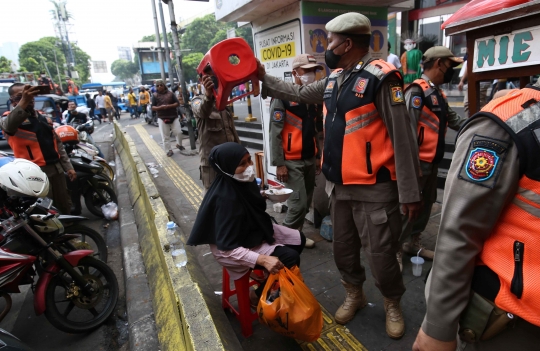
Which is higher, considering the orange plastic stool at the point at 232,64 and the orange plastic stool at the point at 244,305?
the orange plastic stool at the point at 232,64

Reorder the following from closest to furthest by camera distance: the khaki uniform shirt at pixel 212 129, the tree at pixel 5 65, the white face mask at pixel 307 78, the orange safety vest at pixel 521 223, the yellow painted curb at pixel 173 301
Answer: the orange safety vest at pixel 521 223 < the yellow painted curb at pixel 173 301 < the white face mask at pixel 307 78 < the khaki uniform shirt at pixel 212 129 < the tree at pixel 5 65

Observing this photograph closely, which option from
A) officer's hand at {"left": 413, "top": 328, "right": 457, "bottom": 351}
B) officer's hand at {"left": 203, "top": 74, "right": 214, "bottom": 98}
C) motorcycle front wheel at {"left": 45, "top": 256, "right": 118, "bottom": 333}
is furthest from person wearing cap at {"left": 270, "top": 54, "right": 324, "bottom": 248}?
officer's hand at {"left": 413, "top": 328, "right": 457, "bottom": 351}

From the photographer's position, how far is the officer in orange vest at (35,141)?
347 centimetres

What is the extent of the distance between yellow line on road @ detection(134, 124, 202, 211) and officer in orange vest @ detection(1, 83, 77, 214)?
1951 mm

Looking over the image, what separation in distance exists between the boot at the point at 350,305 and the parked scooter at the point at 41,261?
2.06 meters

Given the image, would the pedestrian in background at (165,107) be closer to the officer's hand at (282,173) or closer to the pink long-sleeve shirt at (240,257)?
the officer's hand at (282,173)

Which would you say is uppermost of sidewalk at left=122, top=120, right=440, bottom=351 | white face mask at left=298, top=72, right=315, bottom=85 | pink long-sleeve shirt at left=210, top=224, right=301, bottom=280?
white face mask at left=298, top=72, right=315, bottom=85

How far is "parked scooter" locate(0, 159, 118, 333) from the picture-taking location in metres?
2.68

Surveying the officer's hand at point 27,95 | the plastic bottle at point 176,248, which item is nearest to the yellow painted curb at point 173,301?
the plastic bottle at point 176,248

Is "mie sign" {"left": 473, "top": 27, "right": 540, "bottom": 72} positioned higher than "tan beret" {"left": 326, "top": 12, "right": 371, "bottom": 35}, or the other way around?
"tan beret" {"left": 326, "top": 12, "right": 371, "bottom": 35}

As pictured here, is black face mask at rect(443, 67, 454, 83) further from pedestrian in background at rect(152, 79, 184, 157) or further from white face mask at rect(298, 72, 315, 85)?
pedestrian in background at rect(152, 79, 184, 157)

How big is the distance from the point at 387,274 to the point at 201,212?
1.33 m

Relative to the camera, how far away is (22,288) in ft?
12.1

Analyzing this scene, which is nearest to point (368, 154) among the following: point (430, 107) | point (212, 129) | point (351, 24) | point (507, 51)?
point (351, 24)
